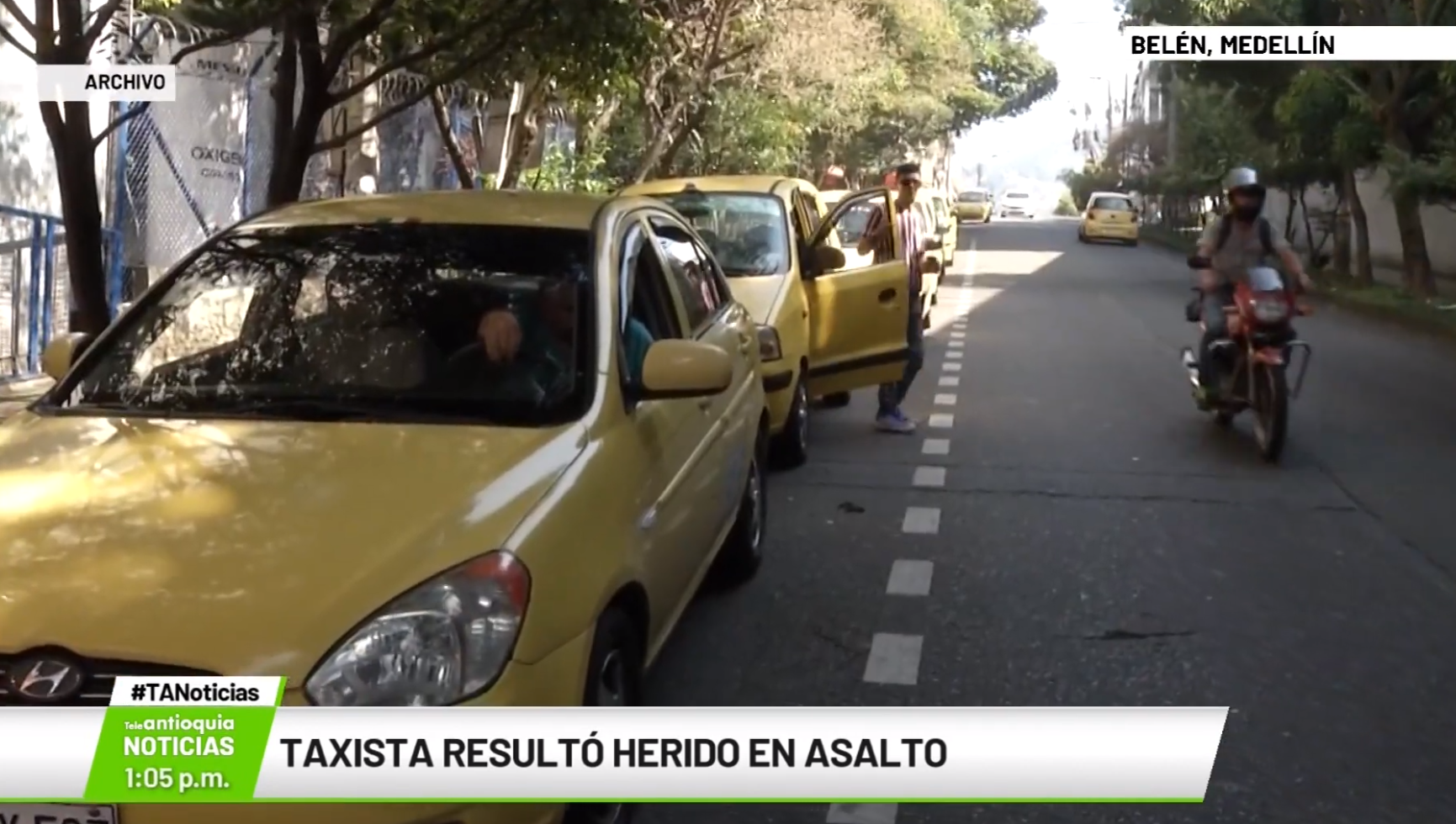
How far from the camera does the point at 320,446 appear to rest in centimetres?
434

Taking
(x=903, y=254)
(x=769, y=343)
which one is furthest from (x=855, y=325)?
(x=769, y=343)

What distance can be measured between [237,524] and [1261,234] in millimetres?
8108

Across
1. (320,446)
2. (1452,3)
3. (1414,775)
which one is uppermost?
(1452,3)

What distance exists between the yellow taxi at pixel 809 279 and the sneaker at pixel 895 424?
617 millimetres

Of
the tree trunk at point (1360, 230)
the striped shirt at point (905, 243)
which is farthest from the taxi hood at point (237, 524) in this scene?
the tree trunk at point (1360, 230)

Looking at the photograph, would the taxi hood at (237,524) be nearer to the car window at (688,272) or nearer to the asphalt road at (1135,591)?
the asphalt road at (1135,591)

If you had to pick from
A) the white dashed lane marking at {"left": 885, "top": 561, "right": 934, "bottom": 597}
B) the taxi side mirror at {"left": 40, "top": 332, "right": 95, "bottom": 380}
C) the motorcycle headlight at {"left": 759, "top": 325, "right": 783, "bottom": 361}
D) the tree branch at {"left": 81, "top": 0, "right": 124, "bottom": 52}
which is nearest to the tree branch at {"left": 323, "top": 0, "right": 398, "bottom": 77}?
the tree branch at {"left": 81, "top": 0, "right": 124, "bottom": 52}

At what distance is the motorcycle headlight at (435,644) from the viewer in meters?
A: 3.46

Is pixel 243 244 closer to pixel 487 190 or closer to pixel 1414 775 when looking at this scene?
pixel 487 190

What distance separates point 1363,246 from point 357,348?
24.6 meters

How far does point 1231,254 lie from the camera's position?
420 inches

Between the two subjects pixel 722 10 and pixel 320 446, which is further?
pixel 722 10

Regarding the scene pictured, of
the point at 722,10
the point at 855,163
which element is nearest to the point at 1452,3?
the point at 722,10

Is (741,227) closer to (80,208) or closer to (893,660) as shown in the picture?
(80,208)
